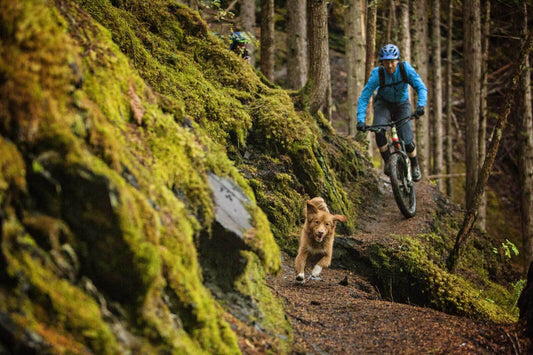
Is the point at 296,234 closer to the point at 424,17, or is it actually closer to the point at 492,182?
the point at 424,17

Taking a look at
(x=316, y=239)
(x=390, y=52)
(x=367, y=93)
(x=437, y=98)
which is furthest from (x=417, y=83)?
(x=437, y=98)

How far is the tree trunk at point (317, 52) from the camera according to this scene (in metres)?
9.43

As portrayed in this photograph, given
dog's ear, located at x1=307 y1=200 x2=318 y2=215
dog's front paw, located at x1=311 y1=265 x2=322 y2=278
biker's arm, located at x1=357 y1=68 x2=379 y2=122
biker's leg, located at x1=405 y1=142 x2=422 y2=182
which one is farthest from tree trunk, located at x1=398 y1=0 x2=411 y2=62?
dog's front paw, located at x1=311 y1=265 x2=322 y2=278

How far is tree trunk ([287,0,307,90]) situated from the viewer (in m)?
14.1

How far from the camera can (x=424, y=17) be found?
2022 cm

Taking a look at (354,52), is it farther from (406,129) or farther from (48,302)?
(48,302)

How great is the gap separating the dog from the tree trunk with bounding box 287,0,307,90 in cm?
819

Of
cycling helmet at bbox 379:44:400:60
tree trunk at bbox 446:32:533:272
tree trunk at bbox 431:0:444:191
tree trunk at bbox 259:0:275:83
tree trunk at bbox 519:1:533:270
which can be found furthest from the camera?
tree trunk at bbox 431:0:444:191

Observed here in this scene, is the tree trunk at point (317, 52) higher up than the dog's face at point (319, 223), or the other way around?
the tree trunk at point (317, 52)

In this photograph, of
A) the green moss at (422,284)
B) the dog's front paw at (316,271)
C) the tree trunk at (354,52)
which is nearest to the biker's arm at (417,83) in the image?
the green moss at (422,284)

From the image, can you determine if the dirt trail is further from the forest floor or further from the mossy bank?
the mossy bank

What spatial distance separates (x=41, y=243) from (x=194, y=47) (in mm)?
6112

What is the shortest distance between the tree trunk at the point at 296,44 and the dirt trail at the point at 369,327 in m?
8.99

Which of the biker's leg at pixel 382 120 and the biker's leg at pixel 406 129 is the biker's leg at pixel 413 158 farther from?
the biker's leg at pixel 382 120
